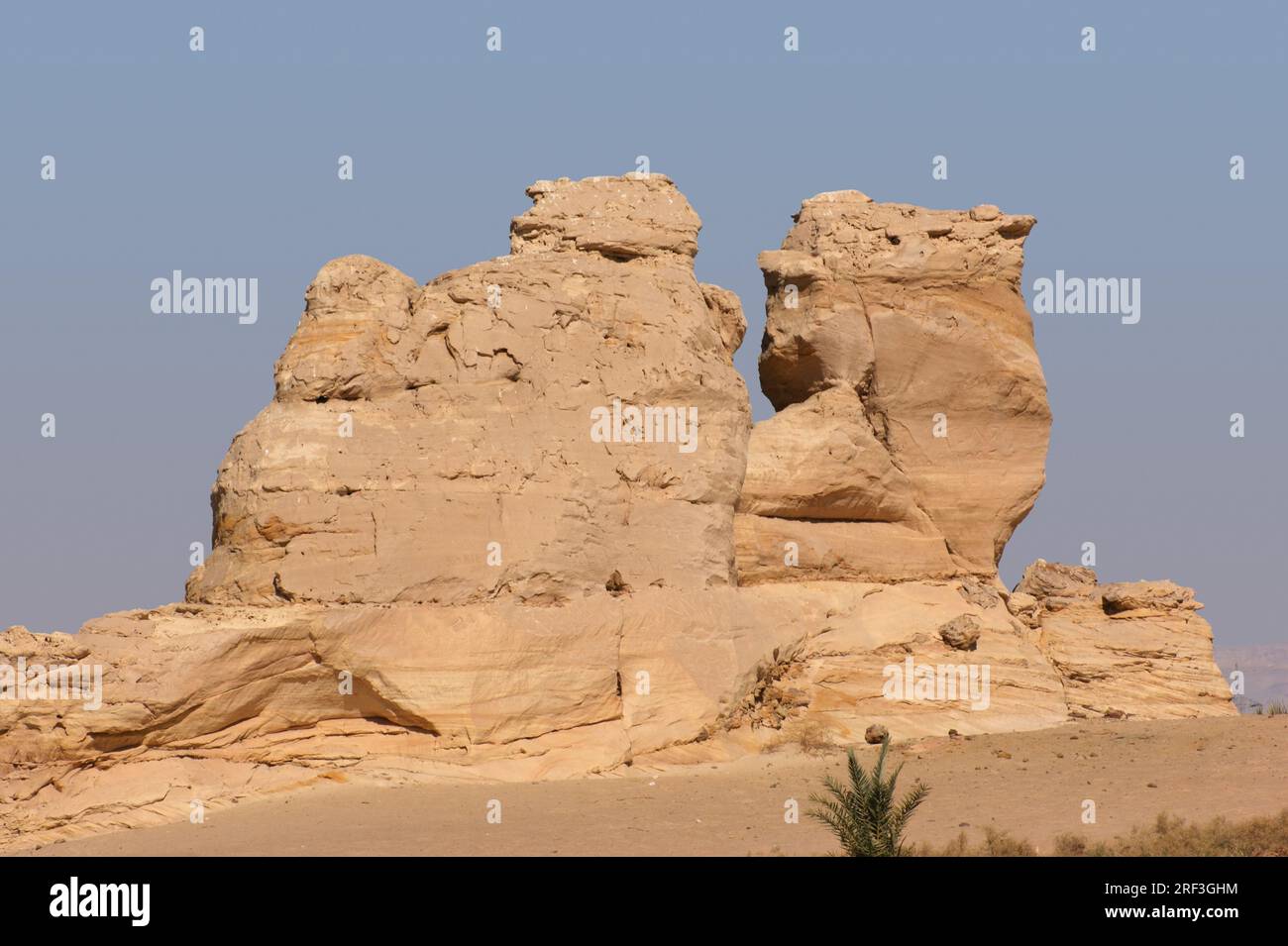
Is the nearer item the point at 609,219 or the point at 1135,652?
the point at 609,219

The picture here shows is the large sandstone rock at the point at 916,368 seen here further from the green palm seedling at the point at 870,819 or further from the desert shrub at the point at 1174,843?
the green palm seedling at the point at 870,819

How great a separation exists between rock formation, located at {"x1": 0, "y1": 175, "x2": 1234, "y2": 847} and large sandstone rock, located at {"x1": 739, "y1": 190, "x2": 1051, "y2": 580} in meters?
0.04

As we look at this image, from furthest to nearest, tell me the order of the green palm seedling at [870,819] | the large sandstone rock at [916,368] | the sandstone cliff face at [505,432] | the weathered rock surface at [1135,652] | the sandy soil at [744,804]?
1. the large sandstone rock at [916,368]
2. the weathered rock surface at [1135,652]
3. the sandstone cliff face at [505,432]
4. the sandy soil at [744,804]
5. the green palm seedling at [870,819]

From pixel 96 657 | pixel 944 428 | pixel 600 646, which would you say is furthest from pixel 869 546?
pixel 96 657

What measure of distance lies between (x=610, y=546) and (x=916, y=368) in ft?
18.5

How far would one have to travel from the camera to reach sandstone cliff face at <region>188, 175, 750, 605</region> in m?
21.5

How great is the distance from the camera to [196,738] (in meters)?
20.2

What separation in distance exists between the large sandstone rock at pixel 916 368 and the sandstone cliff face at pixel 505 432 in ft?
6.27

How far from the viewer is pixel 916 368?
25609 millimetres

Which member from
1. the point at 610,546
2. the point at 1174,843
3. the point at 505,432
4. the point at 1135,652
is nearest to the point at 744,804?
the point at 610,546

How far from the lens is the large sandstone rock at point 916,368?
25328mm

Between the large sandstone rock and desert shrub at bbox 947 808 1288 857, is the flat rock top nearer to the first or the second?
the large sandstone rock

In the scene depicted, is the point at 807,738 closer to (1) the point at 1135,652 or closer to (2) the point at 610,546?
(2) the point at 610,546

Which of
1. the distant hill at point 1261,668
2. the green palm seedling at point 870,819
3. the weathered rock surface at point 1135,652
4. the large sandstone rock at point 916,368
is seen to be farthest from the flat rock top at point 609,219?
the distant hill at point 1261,668
